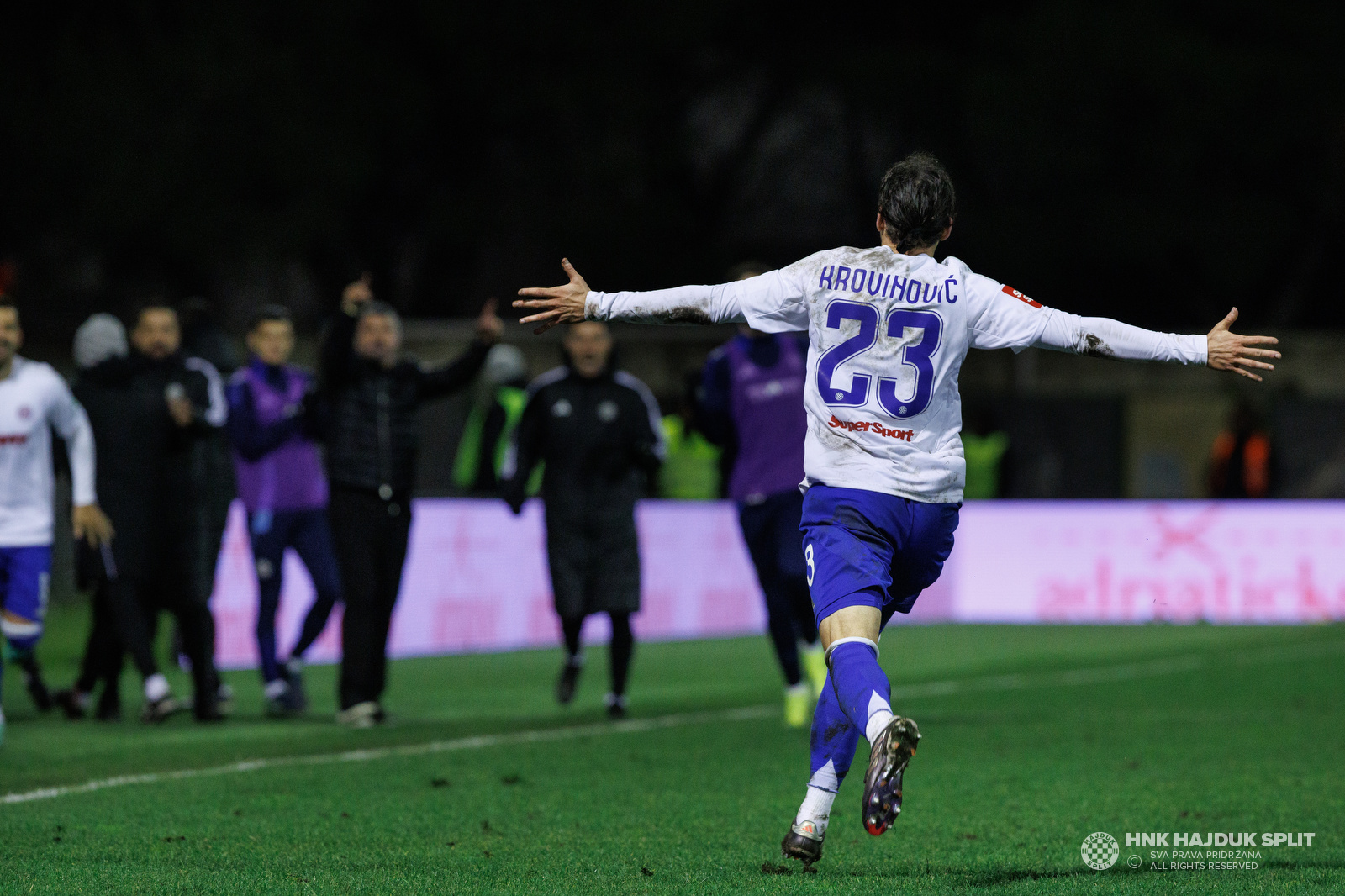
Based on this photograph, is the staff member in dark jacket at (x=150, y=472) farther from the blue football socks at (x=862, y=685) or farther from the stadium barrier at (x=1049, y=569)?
the blue football socks at (x=862, y=685)

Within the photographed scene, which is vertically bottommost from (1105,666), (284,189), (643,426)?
(1105,666)

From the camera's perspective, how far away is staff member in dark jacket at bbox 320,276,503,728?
10.5m

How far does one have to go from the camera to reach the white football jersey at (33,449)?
9117 millimetres

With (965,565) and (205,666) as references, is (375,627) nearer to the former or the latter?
(205,666)

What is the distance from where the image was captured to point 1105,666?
576 inches

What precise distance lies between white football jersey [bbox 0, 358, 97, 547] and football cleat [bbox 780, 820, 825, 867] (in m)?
4.67

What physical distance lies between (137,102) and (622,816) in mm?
23369

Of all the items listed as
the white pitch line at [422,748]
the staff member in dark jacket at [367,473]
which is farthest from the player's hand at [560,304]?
the staff member in dark jacket at [367,473]

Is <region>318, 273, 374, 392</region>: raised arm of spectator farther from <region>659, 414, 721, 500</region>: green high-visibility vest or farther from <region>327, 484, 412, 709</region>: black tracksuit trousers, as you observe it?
<region>659, 414, 721, 500</region>: green high-visibility vest

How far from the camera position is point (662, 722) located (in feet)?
35.4

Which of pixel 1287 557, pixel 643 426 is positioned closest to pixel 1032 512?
pixel 1287 557

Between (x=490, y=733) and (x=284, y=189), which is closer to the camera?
(x=490, y=733)

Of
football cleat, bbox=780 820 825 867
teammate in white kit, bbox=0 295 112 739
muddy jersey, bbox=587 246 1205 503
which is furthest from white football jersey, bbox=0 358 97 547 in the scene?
football cleat, bbox=780 820 825 867

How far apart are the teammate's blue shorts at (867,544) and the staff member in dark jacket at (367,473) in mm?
4764
